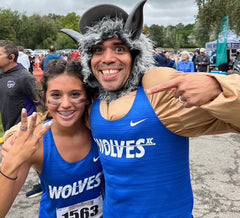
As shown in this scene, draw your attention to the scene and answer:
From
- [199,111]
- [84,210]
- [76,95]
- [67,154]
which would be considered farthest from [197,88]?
[84,210]

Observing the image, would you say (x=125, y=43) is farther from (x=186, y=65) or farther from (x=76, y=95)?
(x=186, y=65)

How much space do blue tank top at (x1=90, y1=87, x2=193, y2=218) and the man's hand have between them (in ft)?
0.94

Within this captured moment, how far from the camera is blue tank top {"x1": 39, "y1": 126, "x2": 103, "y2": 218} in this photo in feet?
5.56

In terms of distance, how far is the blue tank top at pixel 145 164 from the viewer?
139 centimetres

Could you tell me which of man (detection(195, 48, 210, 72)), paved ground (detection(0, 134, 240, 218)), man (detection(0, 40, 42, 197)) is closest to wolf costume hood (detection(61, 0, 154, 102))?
man (detection(0, 40, 42, 197))

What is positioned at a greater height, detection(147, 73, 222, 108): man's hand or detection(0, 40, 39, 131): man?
detection(147, 73, 222, 108): man's hand

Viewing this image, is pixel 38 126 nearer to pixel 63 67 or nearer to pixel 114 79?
pixel 63 67

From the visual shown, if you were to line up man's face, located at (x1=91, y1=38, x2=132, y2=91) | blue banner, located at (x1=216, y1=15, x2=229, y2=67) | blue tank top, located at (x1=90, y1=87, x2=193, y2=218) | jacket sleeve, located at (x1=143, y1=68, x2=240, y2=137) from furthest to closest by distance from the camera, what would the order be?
blue banner, located at (x1=216, y1=15, x2=229, y2=67) < man's face, located at (x1=91, y1=38, x2=132, y2=91) < blue tank top, located at (x1=90, y1=87, x2=193, y2=218) < jacket sleeve, located at (x1=143, y1=68, x2=240, y2=137)

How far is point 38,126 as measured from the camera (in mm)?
1801

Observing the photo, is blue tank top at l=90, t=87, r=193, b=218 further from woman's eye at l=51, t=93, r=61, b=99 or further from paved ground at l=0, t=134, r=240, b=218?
paved ground at l=0, t=134, r=240, b=218

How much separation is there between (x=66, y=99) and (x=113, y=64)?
1.26 feet

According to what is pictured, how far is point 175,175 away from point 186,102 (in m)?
0.53

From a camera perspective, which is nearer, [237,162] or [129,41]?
[129,41]

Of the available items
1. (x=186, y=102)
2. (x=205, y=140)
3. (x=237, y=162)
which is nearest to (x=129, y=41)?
(x=186, y=102)
